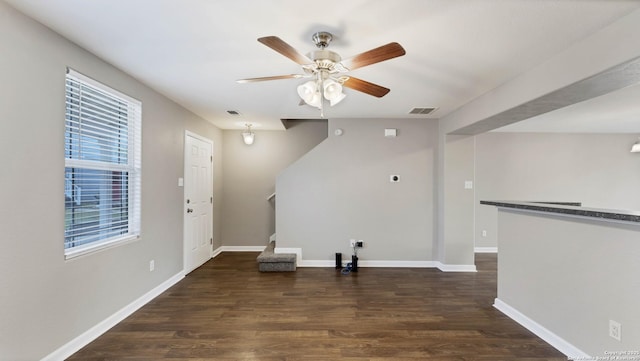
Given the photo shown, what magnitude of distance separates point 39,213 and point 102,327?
122 cm

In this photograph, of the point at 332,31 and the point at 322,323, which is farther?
the point at 322,323

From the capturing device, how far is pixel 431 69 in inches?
98.4

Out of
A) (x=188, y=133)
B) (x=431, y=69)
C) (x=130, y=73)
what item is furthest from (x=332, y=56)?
(x=188, y=133)

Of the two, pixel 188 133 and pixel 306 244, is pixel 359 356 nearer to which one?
pixel 306 244

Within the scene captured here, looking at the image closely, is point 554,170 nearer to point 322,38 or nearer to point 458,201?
point 458,201

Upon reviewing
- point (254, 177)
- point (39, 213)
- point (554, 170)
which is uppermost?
point (554, 170)

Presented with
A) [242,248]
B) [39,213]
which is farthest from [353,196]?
[39,213]

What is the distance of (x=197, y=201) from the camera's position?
171 inches

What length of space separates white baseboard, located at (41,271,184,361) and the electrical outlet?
394 centimetres

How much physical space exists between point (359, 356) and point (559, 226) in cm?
199

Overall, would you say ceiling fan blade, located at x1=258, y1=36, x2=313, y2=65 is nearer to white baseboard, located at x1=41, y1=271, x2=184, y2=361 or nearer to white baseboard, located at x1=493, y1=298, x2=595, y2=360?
white baseboard, located at x1=41, y1=271, x2=184, y2=361

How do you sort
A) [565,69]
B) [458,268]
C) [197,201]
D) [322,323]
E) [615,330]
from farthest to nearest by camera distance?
[197,201], [458,268], [322,323], [565,69], [615,330]

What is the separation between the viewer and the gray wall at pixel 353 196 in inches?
174

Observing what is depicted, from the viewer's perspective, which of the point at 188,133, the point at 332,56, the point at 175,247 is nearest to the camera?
the point at 332,56
